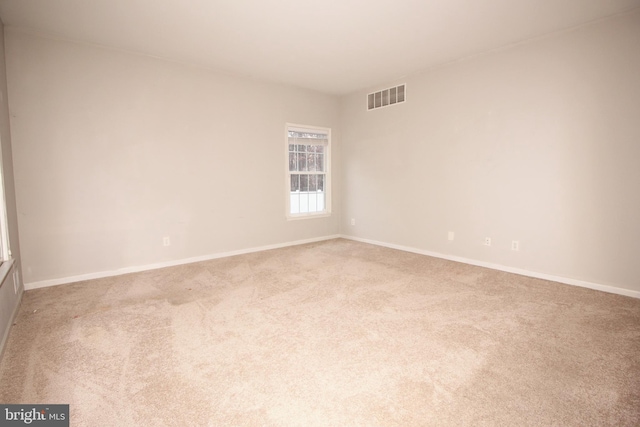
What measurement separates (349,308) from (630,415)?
1735mm

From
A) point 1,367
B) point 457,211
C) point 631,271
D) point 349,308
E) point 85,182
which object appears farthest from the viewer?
point 457,211

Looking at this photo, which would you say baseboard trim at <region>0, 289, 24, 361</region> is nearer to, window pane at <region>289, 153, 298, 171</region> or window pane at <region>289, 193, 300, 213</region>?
window pane at <region>289, 193, 300, 213</region>

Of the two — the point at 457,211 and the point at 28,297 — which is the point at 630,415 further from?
the point at 28,297

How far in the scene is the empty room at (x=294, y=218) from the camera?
170 cm

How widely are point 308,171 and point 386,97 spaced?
69.3 inches

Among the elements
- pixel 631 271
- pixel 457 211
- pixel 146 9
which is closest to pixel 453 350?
pixel 631 271

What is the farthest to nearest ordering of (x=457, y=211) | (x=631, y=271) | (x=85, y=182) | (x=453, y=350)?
(x=457, y=211)
(x=85, y=182)
(x=631, y=271)
(x=453, y=350)

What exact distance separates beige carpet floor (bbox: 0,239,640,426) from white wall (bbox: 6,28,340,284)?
2.27ft

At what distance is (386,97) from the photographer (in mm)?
4930

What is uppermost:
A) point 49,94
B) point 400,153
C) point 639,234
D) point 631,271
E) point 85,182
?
point 49,94

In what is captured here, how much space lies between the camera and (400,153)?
4809mm

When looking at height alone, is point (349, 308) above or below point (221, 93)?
below

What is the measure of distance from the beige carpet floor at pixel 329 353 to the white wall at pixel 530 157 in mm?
541

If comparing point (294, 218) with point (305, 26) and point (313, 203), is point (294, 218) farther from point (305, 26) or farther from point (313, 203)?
point (305, 26)
